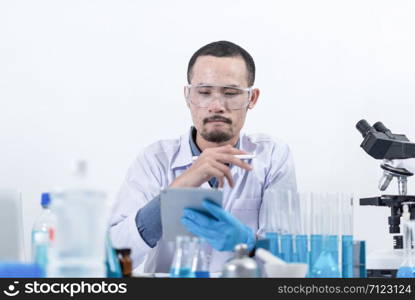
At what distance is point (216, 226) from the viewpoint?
182 centimetres

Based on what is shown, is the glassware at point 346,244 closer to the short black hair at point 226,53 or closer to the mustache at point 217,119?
the mustache at point 217,119

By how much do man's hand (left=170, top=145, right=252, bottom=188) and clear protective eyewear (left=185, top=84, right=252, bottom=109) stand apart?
420 mm

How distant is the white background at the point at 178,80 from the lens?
3656 millimetres

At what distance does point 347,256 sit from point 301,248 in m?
0.13

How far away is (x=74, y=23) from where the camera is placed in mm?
3713

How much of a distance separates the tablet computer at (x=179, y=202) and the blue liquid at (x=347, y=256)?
0.37 m

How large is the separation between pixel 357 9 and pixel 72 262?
3.04 m

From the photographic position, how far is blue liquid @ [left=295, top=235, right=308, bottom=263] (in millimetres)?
1835

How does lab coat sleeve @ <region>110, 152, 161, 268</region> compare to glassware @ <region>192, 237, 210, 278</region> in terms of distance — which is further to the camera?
lab coat sleeve @ <region>110, 152, 161, 268</region>

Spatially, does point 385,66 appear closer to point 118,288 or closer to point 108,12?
point 108,12

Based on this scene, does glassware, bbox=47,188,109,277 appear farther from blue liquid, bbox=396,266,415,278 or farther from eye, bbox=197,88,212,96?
eye, bbox=197,88,212,96

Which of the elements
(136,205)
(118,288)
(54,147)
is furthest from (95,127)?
(118,288)

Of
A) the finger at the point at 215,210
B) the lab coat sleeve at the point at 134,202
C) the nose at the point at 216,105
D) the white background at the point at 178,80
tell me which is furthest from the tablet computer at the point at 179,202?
the white background at the point at 178,80

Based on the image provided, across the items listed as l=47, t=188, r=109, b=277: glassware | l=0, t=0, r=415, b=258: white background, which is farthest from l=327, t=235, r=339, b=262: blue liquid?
l=0, t=0, r=415, b=258: white background
